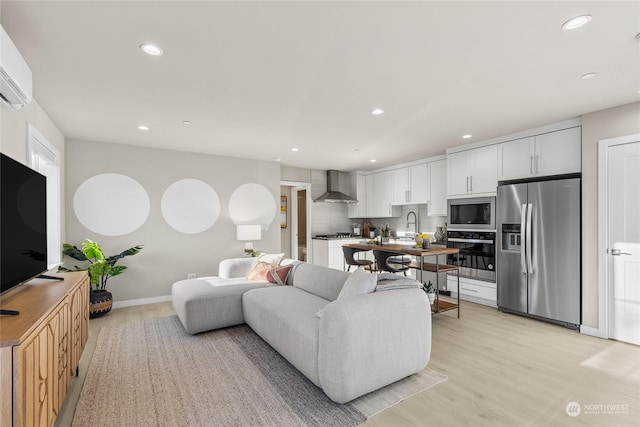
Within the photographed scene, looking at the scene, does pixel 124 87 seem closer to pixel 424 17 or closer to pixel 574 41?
pixel 424 17

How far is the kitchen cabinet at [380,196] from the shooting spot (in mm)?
6391

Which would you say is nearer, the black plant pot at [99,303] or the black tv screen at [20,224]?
the black tv screen at [20,224]

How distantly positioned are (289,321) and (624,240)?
3378 millimetres

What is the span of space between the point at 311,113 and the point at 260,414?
2.68 m

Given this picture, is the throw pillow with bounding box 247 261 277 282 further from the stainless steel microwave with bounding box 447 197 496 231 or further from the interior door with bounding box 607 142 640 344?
the interior door with bounding box 607 142 640 344

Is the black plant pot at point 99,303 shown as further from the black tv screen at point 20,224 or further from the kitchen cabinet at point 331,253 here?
the kitchen cabinet at point 331,253

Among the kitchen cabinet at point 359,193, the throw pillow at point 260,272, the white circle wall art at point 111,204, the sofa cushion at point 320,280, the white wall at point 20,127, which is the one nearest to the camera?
the white wall at point 20,127

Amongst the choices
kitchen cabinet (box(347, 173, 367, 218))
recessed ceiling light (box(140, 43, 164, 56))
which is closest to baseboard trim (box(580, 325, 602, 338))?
kitchen cabinet (box(347, 173, 367, 218))

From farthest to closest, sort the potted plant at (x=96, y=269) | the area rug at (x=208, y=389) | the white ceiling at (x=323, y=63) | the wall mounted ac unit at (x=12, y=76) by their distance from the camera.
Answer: the potted plant at (x=96, y=269) < the area rug at (x=208, y=389) < the white ceiling at (x=323, y=63) < the wall mounted ac unit at (x=12, y=76)

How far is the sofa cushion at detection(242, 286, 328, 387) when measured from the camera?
228cm

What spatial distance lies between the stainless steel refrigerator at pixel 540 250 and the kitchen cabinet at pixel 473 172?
27 cm

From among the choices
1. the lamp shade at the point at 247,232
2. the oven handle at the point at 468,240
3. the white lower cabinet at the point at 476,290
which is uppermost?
the lamp shade at the point at 247,232

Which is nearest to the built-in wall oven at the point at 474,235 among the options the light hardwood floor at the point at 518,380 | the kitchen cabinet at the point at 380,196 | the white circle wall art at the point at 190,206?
the light hardwood floor at the point at 518,380

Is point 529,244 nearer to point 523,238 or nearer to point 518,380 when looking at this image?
point 523,238
